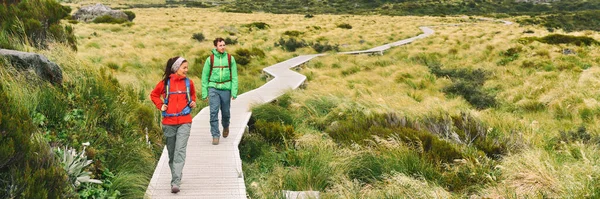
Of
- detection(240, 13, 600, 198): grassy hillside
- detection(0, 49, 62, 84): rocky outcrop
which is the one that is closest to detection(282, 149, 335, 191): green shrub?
detection(240, 13, 600, 198): grassy hillside

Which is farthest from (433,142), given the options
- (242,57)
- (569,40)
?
(569,40)

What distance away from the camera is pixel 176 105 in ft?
17.0

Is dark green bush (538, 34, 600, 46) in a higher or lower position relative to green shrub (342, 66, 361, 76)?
higher

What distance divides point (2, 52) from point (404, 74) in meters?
13.5

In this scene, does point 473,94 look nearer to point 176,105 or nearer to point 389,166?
point 389,166

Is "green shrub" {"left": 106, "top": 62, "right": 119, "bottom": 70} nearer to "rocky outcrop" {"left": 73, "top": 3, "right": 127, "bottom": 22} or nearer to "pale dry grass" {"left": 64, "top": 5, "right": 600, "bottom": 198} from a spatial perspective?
"pale dry grass" {"left": 64, "top": 5, "right": 600, "bottom": 198}

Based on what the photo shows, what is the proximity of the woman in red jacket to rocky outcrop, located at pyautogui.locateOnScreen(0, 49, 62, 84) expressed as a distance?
88.2 inches

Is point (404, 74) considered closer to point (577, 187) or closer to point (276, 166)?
point (276, 166)

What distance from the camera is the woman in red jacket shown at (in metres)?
5.14

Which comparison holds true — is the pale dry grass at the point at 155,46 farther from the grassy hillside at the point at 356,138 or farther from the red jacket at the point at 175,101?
the red jacket at the point at 175,101

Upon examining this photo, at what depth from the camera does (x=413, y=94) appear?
13.1m

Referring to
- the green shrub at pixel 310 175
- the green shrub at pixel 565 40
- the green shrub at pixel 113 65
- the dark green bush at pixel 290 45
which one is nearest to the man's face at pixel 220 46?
the green shrub at pixel 310 175

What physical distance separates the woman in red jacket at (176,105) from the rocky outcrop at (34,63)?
2.24 metres

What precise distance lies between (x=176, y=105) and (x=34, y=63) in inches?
107
